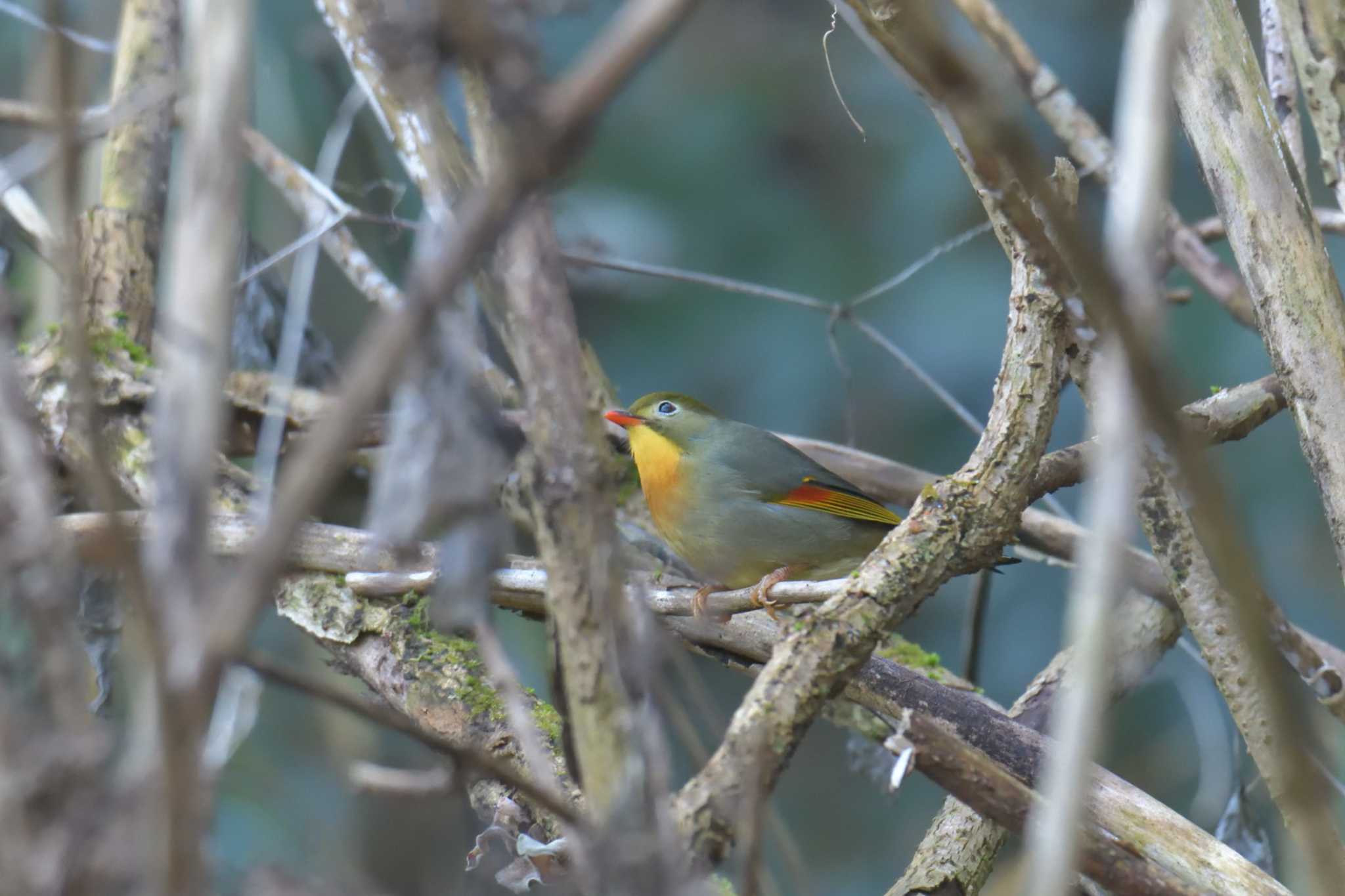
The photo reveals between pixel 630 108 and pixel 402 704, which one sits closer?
pixel 402 704

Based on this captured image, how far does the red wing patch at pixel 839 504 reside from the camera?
396 centimetres

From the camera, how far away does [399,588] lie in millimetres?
3242

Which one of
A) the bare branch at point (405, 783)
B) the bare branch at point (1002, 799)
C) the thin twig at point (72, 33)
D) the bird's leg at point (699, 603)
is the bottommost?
the bare branch at point (405, 783)

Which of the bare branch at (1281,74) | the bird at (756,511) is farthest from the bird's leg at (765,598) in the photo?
the bare branch at (1281,74)

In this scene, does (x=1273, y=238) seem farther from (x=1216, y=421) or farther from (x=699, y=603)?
(x=699, y=603)

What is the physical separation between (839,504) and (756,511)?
286mm

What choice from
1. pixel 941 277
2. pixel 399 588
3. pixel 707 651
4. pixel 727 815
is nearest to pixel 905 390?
pixel 941 277

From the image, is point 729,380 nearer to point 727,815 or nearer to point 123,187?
point 123,187

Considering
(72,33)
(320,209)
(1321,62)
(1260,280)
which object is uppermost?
(1321,62)

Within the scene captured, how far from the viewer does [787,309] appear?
582 centimetres

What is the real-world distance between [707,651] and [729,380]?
267 cm

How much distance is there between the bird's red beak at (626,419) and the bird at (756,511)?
18cm

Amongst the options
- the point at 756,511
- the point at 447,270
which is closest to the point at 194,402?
the point at 447,270

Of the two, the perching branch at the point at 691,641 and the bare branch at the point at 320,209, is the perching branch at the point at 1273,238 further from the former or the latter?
the bare branch at the point at 320,209
